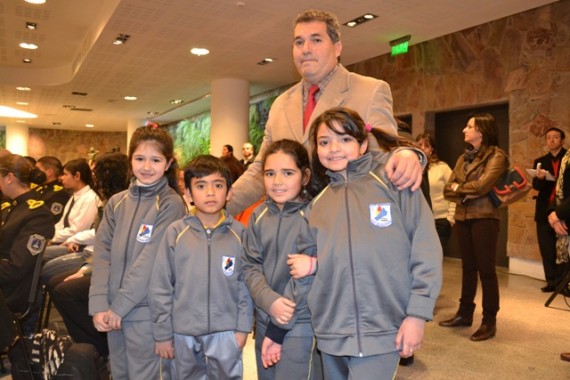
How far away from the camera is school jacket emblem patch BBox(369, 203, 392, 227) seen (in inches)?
59.6

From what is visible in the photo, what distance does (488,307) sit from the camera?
358cm

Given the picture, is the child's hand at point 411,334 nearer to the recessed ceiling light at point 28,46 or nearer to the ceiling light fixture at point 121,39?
the ceiling light fixture at point 121,39

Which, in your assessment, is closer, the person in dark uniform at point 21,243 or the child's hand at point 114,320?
the child's hand at point 114,320

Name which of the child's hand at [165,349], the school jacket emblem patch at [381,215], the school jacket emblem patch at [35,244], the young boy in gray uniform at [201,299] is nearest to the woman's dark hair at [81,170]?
the school jacket emblem patch at [35,244]

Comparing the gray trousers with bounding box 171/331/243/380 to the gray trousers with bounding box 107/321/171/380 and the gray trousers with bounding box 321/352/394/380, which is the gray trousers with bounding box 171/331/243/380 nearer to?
the gray trousers with bounding box 107/321/171/380

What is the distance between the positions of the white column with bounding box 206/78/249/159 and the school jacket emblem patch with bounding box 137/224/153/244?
286 inches

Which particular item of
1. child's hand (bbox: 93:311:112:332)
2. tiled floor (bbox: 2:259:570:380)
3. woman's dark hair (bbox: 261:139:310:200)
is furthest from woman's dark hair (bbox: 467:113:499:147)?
child's hand (bbox: 93:311:112:332)

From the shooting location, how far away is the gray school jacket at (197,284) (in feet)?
6.45

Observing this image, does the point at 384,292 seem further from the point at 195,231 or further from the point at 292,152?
the point at 195,231

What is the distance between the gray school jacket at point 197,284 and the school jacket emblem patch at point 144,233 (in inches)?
6.3

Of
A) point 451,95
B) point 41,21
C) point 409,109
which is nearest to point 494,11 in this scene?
point 451,95

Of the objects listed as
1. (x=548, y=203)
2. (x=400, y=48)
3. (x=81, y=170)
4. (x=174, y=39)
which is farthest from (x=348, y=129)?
(x=174, y=39)

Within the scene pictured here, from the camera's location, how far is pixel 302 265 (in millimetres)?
1595

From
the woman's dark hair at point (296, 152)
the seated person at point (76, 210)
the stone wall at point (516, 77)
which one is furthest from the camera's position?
the stone wall at point (516, 77)
